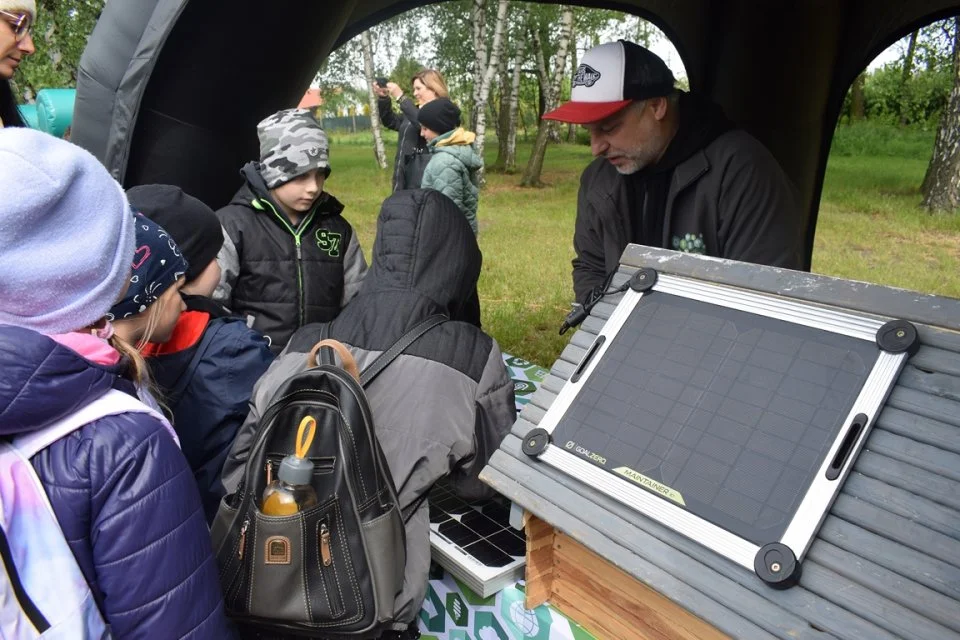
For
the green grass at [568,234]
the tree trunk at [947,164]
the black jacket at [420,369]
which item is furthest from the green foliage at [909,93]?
the black jacket at [420,369]

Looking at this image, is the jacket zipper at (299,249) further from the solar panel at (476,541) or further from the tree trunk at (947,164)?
the tree trunk at (947,164)

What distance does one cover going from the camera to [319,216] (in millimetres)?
→ 2645

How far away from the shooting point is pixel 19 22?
A: 97.6 inches

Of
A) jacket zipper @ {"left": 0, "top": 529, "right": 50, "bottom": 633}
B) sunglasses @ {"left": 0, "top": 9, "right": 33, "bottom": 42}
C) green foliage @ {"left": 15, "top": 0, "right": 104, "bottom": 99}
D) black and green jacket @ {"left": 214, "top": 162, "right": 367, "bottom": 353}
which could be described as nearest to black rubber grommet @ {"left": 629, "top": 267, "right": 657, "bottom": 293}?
jacket zipper @ {"left": 0, "top": 529, "right": 50, "bottom": 633}

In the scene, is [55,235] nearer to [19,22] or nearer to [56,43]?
[19,22]

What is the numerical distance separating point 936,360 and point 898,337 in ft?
0.21

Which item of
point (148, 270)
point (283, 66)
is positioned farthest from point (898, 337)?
point (283, 66)

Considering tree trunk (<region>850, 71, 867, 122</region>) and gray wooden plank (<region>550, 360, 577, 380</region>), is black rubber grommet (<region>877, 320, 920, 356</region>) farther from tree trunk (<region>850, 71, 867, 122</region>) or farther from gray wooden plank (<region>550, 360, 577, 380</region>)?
tree trunk (<region>850, 71, 867, 122</region>)

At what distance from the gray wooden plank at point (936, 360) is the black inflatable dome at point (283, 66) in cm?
253

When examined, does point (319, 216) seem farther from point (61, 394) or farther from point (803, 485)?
point (803, 485)

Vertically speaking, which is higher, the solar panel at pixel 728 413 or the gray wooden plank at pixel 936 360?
the gray wooden plank at pixel 936 360

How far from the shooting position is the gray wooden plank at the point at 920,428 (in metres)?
0.91

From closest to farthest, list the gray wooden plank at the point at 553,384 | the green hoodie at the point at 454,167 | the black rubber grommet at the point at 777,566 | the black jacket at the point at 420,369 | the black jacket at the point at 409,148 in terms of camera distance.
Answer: the black rubber grommet at the point at 777,566
the gray wooden plank at the point at 553,384
the black jacket at the point at 420,369
the green hoodie at the point at 454,167
the black jacket at the point at 409,148

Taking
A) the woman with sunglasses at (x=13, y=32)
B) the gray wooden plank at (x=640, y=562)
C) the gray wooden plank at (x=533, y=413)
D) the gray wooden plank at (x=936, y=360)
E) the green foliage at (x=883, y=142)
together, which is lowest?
the green foliage at (x=883, y=142)
